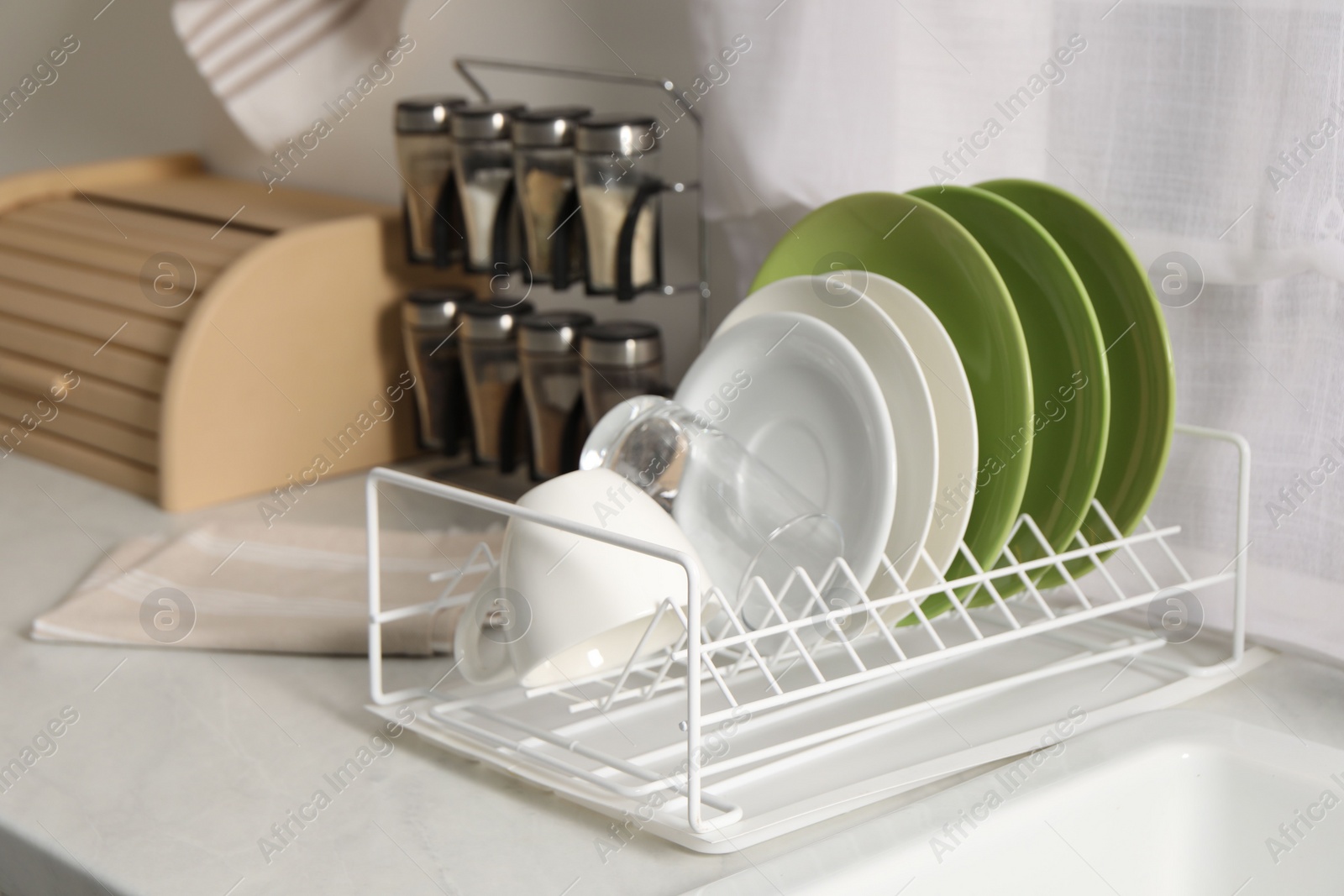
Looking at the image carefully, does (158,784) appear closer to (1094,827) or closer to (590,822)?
(590,822)

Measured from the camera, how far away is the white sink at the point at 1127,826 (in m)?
0.62

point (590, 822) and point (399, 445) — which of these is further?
point (399, 445)

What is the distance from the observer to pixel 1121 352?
811 millimetres

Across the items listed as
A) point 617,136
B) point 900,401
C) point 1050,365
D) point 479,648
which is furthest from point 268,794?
point 617,136

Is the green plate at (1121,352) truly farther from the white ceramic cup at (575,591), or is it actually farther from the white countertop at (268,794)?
the white ceramic cup at (575,591)

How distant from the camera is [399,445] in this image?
136 centimetres

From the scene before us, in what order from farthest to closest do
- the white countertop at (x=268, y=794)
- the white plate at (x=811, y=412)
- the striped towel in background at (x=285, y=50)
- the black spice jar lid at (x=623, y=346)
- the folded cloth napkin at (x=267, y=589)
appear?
1. the striped towel in background at (x=285, y=50)
2. the black spice jar lid at (x=623, y=346)
3. the folded cloth napkin at (x=267, y=589)
4. the white plate at (x=811, y=412)
5. the white countertop at (x=268, y=794)

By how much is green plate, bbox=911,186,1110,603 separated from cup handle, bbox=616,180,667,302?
34 centimetres

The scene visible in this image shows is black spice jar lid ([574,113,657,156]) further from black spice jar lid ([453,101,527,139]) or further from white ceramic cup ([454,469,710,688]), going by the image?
white ceramic cup ([454,469,710,688])

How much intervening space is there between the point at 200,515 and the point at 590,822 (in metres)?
0.69

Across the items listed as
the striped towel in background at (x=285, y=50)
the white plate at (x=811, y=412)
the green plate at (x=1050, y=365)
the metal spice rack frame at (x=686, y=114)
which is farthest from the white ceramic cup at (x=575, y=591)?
the striped towel in background at (x=285, y=50)

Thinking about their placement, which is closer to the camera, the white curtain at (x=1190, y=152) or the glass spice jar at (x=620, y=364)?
the white curtain at (x=1190, y=152)

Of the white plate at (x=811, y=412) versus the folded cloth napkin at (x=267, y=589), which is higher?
the white plate at (x=811, y=412)

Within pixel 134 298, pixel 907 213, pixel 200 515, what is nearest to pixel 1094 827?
pixel 907 213
